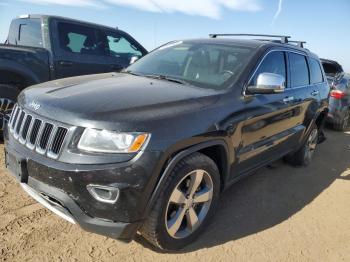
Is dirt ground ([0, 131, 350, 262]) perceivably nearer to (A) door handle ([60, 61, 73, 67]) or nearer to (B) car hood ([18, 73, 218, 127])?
(B) car hood ([18, 73, 218, 127])

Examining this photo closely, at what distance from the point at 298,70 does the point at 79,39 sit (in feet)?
11.7

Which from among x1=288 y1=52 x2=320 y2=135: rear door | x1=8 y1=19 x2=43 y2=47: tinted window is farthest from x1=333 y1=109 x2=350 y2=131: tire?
x1=8 y1=19 x2=43 y2=47: tinted window

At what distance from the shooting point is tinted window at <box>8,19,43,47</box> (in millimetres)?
5921

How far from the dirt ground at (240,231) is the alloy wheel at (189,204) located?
8.1 inches

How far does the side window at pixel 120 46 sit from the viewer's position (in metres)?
6.61

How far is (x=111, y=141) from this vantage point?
8.21ft

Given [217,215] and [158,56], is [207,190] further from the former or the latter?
[158,56]

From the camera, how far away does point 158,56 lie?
4.46m

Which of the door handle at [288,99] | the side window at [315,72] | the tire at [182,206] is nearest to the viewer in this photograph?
the tire at [182,206]

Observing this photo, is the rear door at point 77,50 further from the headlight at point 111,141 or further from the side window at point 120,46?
the headlight at point 111,141

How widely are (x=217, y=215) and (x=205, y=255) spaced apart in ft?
2.47

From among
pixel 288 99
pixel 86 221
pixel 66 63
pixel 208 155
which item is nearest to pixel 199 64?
pixel 208 155

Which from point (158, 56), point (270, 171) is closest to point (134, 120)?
point (158, 56)

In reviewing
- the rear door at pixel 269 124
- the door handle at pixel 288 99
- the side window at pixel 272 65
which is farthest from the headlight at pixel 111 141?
the door handle at pixel 288 99
